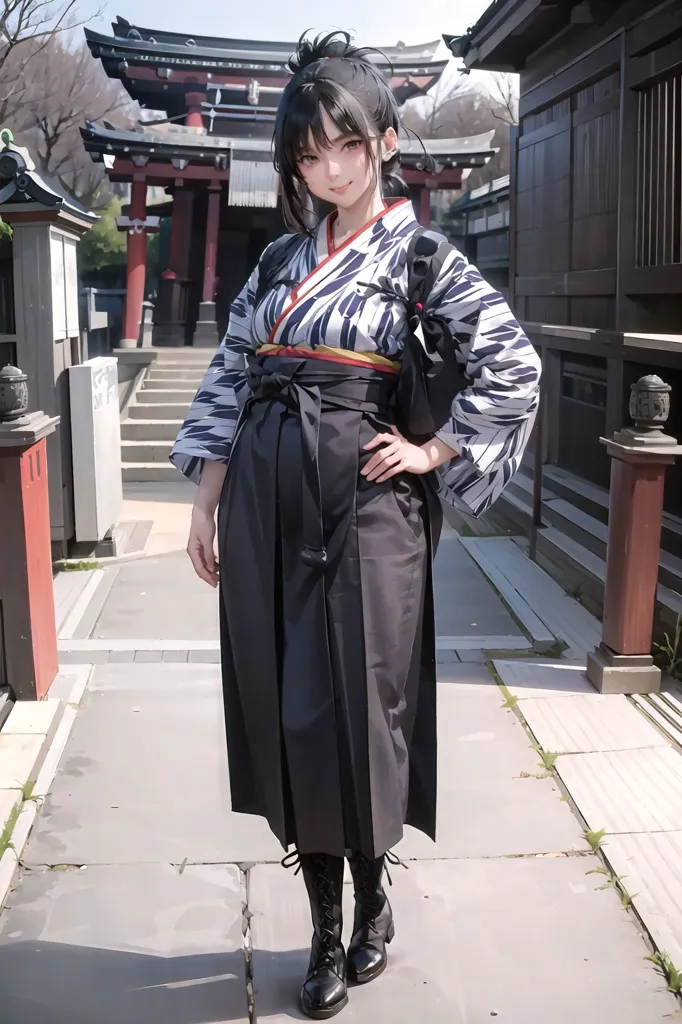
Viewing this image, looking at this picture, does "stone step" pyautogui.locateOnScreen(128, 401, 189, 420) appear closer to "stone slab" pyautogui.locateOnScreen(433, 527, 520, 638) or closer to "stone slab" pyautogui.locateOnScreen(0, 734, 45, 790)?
"stone slab" pyautogui.locateOnScreen(433, 527, 520, 638)

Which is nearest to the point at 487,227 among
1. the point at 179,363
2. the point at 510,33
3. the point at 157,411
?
the point at 179,363

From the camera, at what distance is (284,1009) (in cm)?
206

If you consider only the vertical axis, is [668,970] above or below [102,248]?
below

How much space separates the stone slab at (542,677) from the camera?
3830mm

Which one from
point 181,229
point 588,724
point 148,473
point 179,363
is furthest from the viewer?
point 181,229

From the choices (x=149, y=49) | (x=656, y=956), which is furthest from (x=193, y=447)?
(x=149, y=49)

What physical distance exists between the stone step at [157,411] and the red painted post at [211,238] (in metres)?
4.90

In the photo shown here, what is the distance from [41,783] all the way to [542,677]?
197 cm

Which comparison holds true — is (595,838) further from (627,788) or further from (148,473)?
(148,473)

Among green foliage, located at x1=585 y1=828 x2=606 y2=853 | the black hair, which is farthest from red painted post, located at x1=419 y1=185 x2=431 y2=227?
the black hair

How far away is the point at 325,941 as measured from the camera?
2.05 m

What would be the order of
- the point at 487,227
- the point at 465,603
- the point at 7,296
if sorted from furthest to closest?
the point at 487,227 → the point at 7,296 → the point at 465,603

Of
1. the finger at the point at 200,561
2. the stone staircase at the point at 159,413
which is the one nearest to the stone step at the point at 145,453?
the stone staircase at the point at 159,413

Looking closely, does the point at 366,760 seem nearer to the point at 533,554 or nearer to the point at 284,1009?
the point at 284,1009
